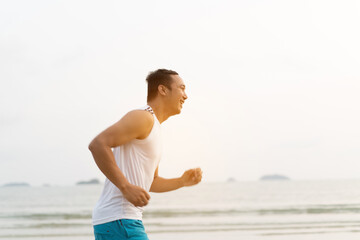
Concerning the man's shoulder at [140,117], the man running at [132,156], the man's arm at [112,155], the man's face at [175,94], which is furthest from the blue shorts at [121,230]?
the man's face at [175,94]

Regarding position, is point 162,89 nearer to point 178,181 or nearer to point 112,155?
point 112,155

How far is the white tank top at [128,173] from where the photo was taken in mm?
2479

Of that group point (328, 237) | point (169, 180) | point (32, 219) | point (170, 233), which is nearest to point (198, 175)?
point (169, 180)

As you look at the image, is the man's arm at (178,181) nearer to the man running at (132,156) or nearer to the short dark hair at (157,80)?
the man running at (132,156)

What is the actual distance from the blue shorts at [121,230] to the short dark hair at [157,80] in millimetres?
622

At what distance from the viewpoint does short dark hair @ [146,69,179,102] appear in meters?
2.66

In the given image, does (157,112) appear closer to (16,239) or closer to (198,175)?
(198,175)

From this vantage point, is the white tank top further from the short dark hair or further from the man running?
the short dark hair

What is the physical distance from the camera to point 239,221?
17234 millimetres

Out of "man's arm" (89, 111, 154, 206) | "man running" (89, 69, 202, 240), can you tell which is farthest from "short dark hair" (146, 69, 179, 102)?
"man's arm" (89, 111, 154, 206)

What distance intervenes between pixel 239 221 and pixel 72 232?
5.43 m

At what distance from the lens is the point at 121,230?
2480mm

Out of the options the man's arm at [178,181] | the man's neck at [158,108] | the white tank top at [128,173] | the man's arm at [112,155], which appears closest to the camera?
the man's arm at [112,155]

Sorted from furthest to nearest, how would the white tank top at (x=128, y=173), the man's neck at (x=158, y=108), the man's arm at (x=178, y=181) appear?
the man's arm at (x=178, y=181) < the man's neck at (x=158, y=108) < the white tank top at (x=128, y=173)
